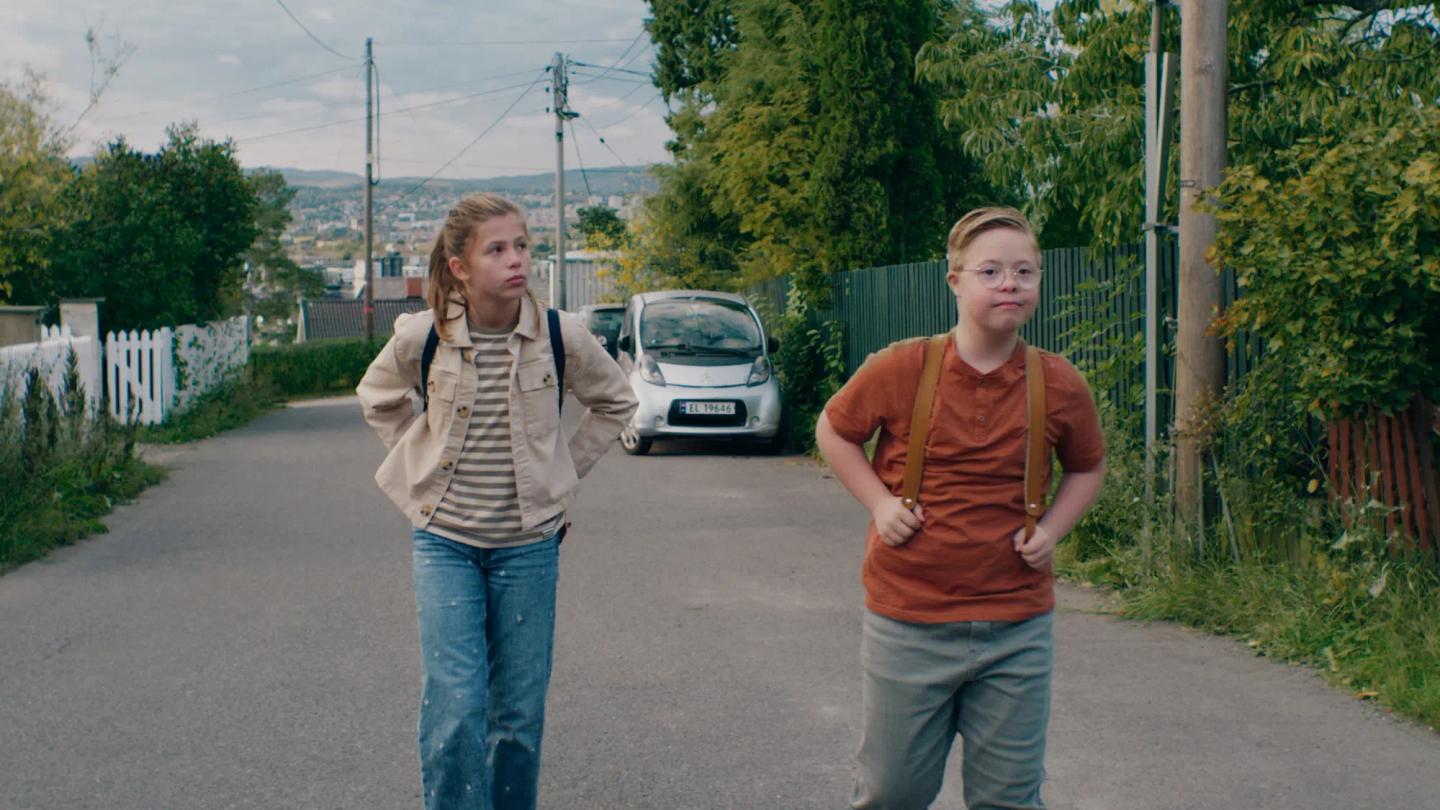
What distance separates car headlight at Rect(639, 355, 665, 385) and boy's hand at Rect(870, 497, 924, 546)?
1304cm

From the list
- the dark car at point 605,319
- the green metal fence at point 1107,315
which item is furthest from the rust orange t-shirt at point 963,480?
the dark car at point 605,319

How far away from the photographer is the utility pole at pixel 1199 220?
25.2 feet

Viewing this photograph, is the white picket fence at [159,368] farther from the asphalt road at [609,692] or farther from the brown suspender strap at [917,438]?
the brown suspender strap at [917,438]

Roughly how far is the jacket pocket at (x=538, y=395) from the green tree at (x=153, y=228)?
17632 millimetres

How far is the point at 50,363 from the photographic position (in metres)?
13.7

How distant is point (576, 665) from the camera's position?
6.66m

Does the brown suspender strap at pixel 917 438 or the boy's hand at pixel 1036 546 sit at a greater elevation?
the brown suspender strap at pixel 917 438

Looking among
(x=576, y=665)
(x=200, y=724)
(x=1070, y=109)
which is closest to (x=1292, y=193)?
(x=576, y=665)

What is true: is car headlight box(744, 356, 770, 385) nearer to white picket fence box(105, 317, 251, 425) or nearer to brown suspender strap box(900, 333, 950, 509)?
white picket fence box(105, 317, 251, 425)

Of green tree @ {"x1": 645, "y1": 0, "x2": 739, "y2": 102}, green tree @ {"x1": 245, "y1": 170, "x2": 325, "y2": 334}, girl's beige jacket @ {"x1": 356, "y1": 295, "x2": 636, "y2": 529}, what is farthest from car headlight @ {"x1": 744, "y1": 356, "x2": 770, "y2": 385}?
green tree @ {"x1": 245, "y1": 170, "x2": 325, "y2": 334}

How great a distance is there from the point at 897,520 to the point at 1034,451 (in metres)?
0.34

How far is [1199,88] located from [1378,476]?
215cm

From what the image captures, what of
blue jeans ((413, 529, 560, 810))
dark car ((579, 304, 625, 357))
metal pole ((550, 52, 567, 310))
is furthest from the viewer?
metal pole ((550, 52, 567, 310))

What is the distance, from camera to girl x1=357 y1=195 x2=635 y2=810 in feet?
12.7
